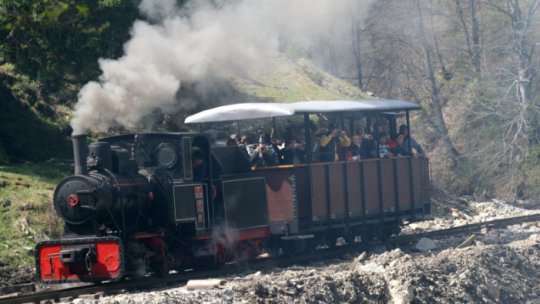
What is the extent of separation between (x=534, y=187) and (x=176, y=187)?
20.4 metres

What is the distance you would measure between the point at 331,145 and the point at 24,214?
676 cm

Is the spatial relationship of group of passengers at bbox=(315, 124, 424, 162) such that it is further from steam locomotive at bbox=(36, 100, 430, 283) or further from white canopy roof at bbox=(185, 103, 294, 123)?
white canopy roof at bbox=(185, 103, 294, 123)

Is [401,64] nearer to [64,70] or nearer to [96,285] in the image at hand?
[64,70]

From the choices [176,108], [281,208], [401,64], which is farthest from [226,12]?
[401,64]

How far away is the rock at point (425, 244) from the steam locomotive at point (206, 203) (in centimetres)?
63

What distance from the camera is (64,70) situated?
739 inches

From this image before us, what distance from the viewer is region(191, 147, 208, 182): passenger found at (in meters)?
13.3

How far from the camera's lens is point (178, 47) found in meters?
20.8

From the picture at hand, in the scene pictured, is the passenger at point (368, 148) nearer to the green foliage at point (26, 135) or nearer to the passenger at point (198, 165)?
the passenger at point (198, 165)

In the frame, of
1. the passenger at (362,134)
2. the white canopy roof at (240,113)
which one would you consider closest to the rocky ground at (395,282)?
the passenger at (362,134)

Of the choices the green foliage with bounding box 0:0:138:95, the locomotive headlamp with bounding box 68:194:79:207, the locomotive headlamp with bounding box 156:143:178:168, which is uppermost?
the green foliage with bounding box 0:0:138:95

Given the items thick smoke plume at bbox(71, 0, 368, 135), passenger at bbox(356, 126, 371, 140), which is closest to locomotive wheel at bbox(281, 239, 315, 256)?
passenger at bbox(356, 126, 371, 140)

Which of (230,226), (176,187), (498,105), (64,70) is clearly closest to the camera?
(176,187)

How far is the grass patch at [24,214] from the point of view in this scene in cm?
1545
